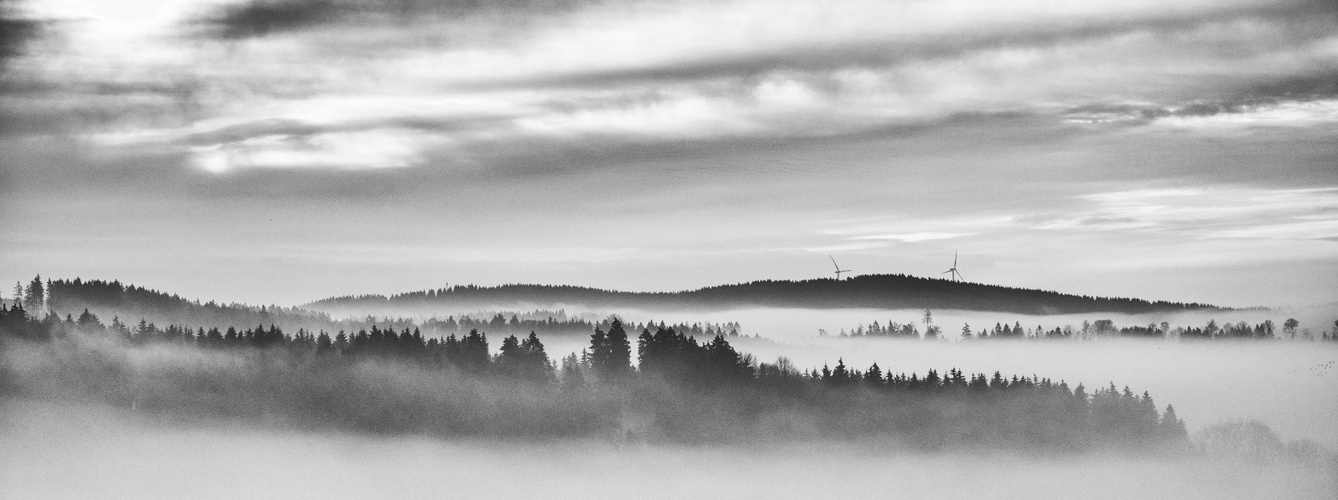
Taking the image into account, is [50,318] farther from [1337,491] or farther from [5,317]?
[1337,491]

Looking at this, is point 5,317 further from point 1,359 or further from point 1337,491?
point 1337,491

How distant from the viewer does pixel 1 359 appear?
184500 millimetres

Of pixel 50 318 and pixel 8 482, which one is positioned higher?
pixel 50 318

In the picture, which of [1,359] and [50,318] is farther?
[50,318]

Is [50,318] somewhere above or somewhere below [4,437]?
above

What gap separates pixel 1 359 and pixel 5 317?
6731 millimetres

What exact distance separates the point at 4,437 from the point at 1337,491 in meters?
207

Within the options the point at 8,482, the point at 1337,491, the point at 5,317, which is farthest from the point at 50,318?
the point at 1337,491

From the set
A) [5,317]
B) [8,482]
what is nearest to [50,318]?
[5,317]

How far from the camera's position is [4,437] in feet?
623

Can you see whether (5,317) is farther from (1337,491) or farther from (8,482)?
(1337,491)

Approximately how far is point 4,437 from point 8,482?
22.7ft

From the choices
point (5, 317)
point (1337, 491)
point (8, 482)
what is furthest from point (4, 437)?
point (1337, 491)

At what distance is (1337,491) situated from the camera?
19500cm
